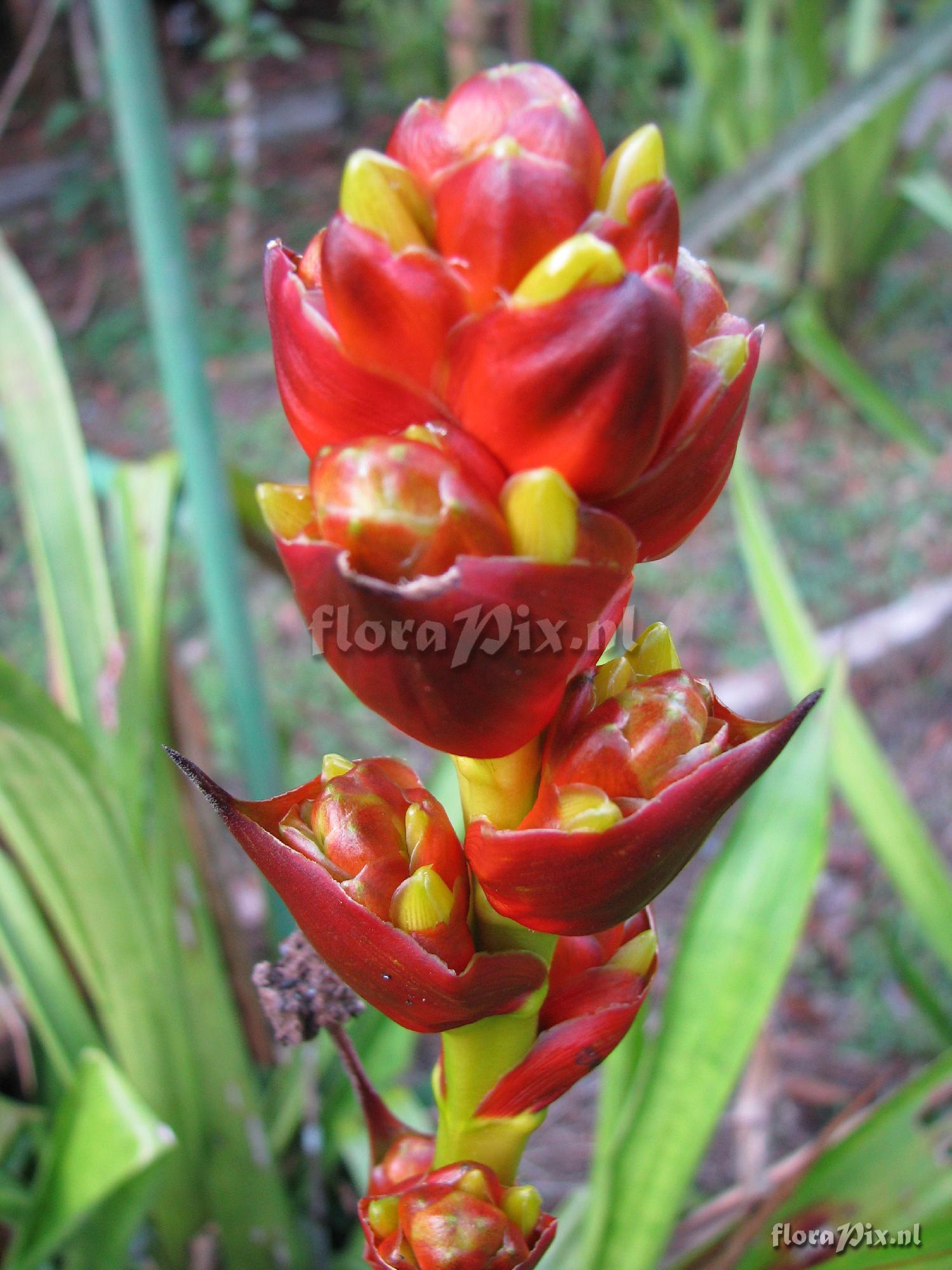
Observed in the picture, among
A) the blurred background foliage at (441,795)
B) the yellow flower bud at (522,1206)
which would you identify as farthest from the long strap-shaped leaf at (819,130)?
the yellow flower bud at (522,1206)

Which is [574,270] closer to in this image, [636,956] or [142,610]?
[636,956]

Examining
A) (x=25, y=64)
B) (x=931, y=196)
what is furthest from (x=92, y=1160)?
(x=931, y=196)

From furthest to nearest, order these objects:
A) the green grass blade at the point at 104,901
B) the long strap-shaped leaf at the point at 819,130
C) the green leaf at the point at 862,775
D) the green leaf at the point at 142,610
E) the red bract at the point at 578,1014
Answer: the long strap-shaped leaf at the point at 819,130
the green leaf at the point at 862,775
the green leaf at the point at 142,610
the green grass blade at the point at 104,901
the red bract at the point at 578,1014

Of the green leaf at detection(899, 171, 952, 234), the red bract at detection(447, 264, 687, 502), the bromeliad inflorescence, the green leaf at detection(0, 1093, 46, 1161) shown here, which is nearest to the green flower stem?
the bromeliad inflorescence

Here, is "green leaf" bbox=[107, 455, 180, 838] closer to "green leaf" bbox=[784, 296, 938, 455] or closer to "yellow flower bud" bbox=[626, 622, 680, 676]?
→ "yellow flower bud" bbox=[626, 622, 680, 676]

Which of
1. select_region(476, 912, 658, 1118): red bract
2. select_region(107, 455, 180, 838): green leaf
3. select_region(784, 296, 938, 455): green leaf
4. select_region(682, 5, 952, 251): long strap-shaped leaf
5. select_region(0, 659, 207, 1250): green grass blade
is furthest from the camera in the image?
select_region(784, 296, 938, 455): green leaf

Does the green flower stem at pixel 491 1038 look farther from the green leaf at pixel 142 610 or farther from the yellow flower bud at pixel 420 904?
the green leaf at pixel 142 610

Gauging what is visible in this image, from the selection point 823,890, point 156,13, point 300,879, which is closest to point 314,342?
point 300,879
